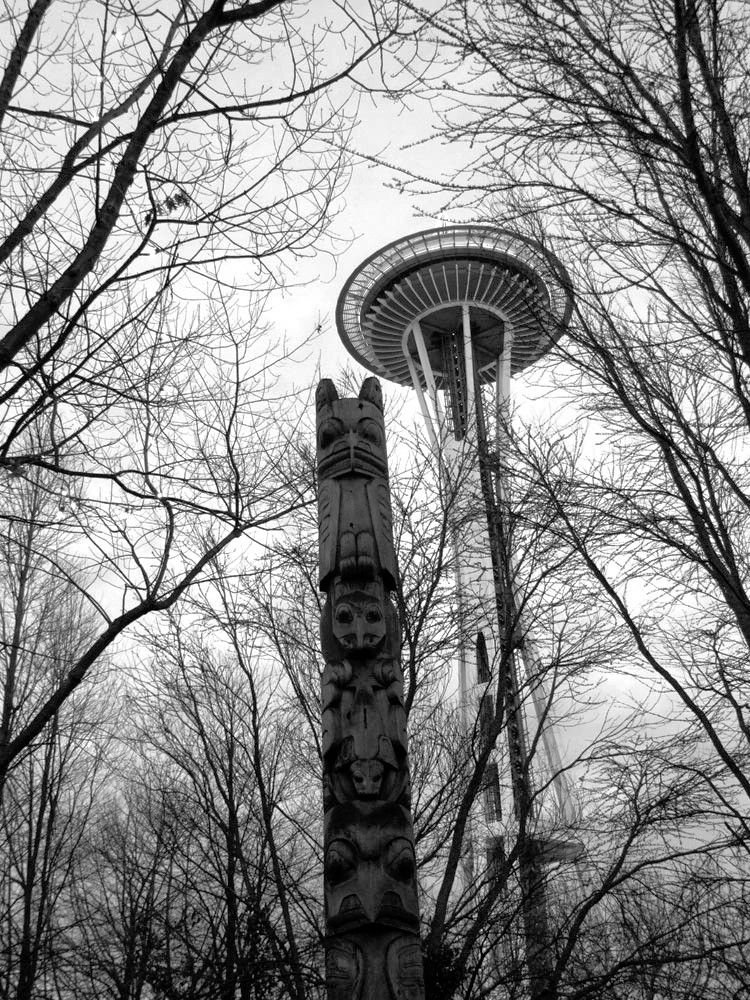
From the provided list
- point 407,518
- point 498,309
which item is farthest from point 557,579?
point 498,309

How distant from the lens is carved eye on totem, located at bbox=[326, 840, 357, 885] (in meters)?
5.57

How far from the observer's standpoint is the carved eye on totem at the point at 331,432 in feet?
25.6

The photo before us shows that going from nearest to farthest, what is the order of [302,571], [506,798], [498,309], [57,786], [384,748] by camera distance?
[384,748] < [302,571] < [57,786] < [506,798] < [498,309]

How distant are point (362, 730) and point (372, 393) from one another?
3.36m

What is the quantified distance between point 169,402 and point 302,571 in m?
3.98

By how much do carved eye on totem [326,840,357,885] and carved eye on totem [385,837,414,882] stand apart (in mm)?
221

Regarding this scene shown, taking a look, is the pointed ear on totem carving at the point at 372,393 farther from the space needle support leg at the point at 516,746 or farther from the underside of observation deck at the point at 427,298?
the underside of observation deck at the point at 427,298

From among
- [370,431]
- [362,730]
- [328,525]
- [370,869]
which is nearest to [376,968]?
[370,869]

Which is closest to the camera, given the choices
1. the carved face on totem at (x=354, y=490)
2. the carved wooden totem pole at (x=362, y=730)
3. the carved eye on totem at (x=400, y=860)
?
the carved wooden totem pole at (x=362, y=730)

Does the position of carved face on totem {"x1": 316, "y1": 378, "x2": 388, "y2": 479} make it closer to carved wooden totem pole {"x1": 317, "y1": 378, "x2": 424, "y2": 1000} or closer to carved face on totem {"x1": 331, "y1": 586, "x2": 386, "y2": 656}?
carved wooden totem pole {"x1": 317, "y1": 378, "x2": 424, "y2": 1000}

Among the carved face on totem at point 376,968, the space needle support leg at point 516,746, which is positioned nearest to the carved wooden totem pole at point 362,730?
the carved face on totem at point 376,968

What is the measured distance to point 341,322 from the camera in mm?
40375

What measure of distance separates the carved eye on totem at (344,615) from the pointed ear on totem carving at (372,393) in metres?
2.21

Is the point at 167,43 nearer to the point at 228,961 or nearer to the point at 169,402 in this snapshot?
the point at 169,402
